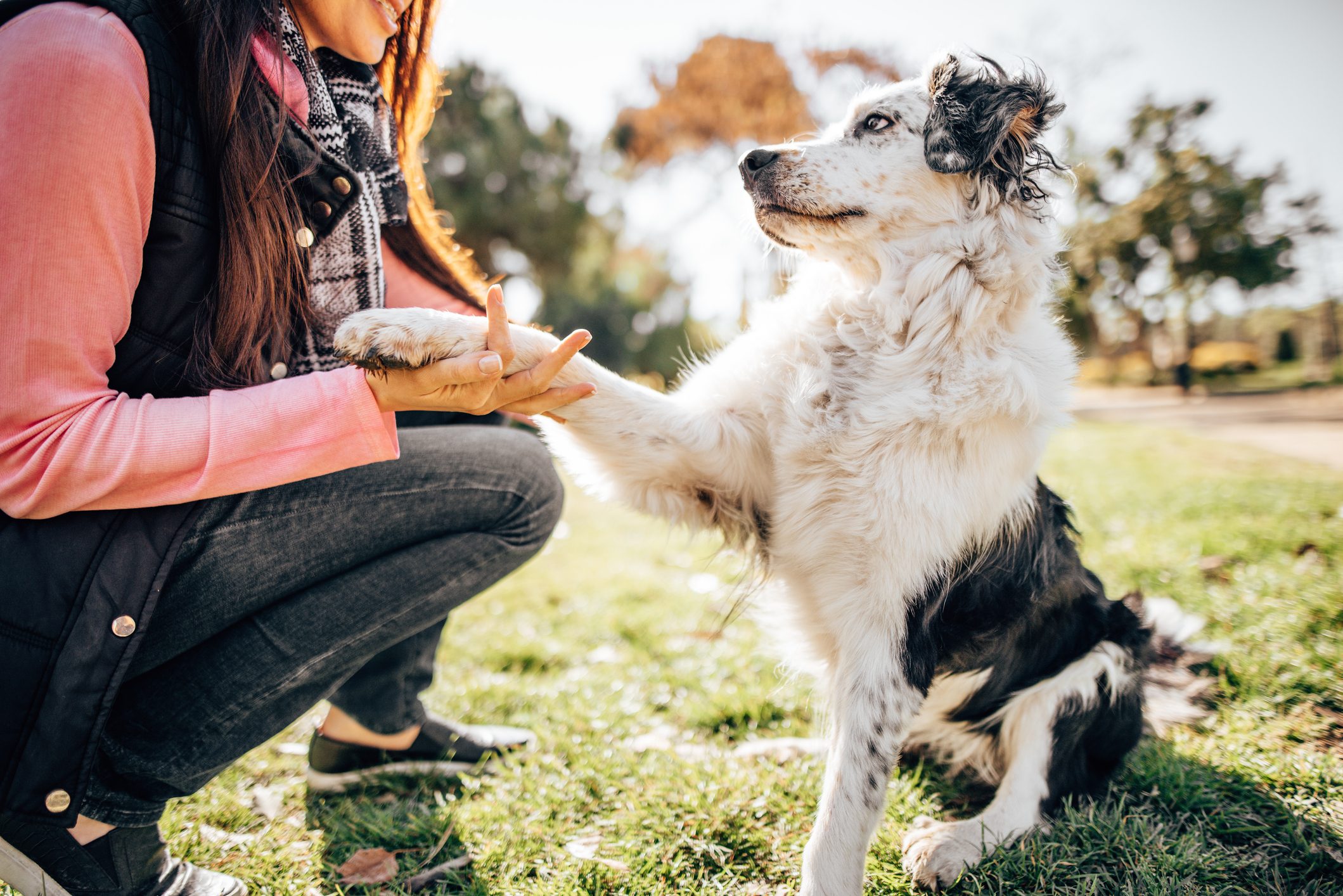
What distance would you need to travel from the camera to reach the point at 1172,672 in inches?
96.6

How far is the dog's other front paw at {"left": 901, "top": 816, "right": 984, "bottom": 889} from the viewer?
1667mm

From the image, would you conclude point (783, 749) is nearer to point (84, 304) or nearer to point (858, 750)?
point (858, 750)

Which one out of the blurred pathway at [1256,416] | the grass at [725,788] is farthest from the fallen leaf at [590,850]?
the blurred pathway at [1256,416]

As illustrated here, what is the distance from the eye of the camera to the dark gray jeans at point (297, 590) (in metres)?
1.50

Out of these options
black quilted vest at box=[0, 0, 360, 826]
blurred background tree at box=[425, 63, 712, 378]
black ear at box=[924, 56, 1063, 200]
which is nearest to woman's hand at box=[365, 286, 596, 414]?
black quilted vest at box=[0, 0, 360, 826]

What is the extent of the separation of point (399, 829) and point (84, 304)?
4.76 ft

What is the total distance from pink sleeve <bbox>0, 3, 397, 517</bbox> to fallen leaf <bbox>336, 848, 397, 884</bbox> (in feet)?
3.29

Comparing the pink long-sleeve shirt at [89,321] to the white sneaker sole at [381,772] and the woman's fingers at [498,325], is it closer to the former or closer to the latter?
the woman's fingers at [498,325]

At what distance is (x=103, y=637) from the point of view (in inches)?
51.1

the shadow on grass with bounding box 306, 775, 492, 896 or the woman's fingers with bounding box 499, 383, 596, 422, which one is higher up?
the woman's fingers with bounding box 499, 383, 596, 422

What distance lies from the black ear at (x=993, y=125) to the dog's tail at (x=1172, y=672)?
4.68 ft

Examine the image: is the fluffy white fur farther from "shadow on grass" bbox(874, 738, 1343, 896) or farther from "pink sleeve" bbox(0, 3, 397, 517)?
"pink sleeve" bbox(0, 3, 397, 517)

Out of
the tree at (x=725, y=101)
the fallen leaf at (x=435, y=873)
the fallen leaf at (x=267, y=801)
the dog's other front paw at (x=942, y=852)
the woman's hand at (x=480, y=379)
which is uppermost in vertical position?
the tree at (x=725, y=101)

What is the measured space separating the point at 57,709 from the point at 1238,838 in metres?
2.63
